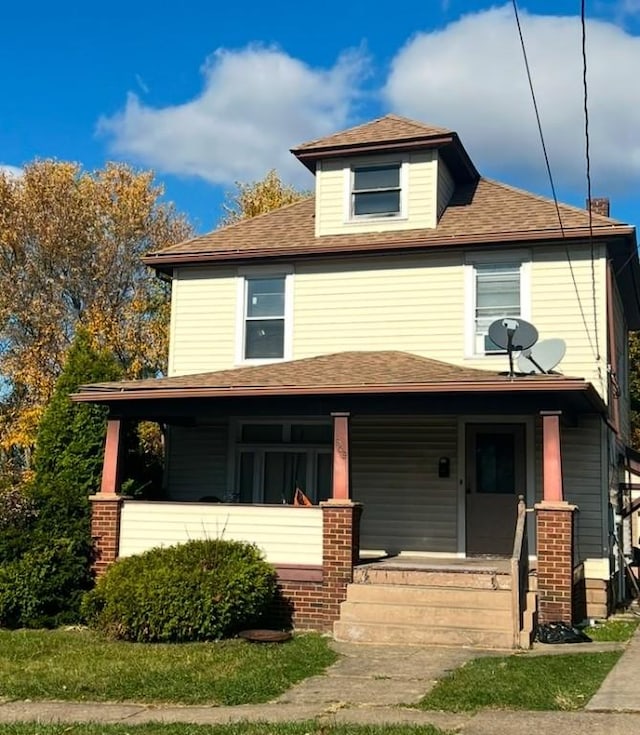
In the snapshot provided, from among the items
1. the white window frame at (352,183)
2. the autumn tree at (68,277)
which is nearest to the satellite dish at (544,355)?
the white window frame at (352,183)

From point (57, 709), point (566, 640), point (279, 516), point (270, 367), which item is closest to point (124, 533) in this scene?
point (279, 516)

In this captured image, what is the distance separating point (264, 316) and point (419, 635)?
271 inches

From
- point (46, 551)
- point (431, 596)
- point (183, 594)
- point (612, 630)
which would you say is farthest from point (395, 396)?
point (46, 551)

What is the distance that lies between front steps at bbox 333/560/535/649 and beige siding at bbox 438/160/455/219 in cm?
685

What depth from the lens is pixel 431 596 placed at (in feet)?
36.3

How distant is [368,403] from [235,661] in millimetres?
4381

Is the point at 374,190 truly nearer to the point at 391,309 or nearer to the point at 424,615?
the point at 391,309

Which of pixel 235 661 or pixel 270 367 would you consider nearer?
pixel 235 661

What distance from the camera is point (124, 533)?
42.3ft

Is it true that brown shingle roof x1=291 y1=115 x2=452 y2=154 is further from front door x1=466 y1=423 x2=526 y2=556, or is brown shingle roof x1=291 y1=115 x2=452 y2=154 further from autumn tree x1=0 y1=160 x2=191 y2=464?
autumn tree x1=0 y1=160 x2=191 y2=464

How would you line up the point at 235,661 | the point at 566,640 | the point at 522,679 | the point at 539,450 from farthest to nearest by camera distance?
the point at 539,450 → the point at 566,640 → the point at 235,661 → the point at 522,679

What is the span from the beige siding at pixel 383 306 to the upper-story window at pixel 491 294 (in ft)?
0.58

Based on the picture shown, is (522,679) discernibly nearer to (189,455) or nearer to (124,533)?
(124,533)

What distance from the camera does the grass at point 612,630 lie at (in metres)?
11.2
